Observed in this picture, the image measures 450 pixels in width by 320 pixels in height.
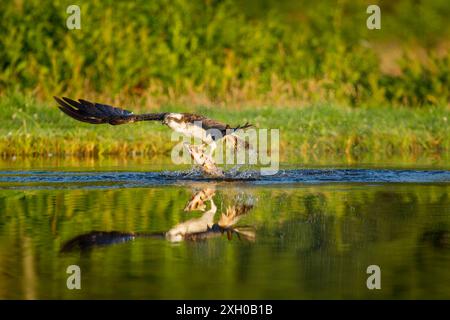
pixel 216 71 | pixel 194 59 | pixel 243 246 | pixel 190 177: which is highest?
pixel 194 59

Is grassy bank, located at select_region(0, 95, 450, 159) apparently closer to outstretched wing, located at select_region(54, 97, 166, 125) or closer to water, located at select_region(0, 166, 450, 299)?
water, located at select_region(0, 166, 450, 299)

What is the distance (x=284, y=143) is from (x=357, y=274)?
11.2 m

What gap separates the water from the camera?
8.13 m

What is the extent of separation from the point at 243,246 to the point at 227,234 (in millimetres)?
763

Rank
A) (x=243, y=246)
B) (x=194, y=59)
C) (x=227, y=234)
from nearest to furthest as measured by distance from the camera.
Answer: (x=243, y=246)
(x=227, y=234)
(x=194, y=59)

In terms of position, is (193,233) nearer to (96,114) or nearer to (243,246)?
(243,246)

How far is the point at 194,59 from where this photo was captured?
24938mm

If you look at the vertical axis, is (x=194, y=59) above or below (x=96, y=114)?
above

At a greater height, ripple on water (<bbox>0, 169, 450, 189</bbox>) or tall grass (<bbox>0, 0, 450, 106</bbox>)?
tall grass (<bbox>0, 0, 450, 106</bbox>)

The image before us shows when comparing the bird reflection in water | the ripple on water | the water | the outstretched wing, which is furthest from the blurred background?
the bird reflection in water

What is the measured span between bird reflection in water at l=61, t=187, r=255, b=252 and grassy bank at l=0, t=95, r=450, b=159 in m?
7.11

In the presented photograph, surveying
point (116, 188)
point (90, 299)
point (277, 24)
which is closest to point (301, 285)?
point (90, 299)

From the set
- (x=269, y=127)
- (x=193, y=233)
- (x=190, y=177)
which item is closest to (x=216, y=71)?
(x=269, y=127)
